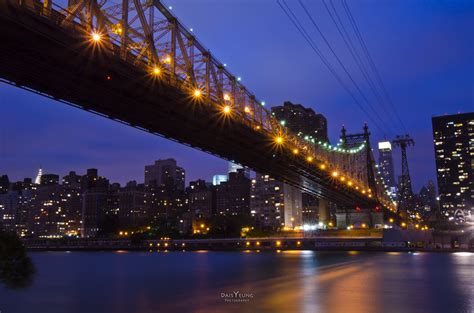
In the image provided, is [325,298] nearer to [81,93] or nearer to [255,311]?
[255,311]

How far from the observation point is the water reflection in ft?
36.1

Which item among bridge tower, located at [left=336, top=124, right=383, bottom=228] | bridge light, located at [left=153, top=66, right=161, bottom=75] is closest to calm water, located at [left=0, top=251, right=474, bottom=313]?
bridge light, located at [left=153, top=66, right=161, bottom=75]

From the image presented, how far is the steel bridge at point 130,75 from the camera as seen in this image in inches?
911

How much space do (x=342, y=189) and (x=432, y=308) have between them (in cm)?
7415

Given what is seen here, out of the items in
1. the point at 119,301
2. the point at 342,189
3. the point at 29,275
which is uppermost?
the point at 342,189

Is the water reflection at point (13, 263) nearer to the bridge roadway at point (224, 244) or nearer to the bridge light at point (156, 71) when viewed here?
the bridge light at point (156, 71)

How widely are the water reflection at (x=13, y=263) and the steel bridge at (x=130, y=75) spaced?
522 inches

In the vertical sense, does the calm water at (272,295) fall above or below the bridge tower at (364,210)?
below

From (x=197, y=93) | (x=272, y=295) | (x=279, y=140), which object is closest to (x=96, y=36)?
(x=197, y=93)

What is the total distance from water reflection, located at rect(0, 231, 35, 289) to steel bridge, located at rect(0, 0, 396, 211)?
13.3 metres

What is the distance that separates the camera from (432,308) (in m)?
20.5

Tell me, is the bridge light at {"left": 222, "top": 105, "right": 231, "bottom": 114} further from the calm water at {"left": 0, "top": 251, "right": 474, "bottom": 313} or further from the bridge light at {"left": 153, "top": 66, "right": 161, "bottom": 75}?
the calm water at {"left": 0, "top": 251, "right": 474, "bottom": 313}

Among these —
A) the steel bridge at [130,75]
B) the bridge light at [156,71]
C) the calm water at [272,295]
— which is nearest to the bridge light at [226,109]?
A: the steel bridge at [130,75]

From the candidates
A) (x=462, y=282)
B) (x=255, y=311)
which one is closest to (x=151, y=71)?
(x=255, y=311)
